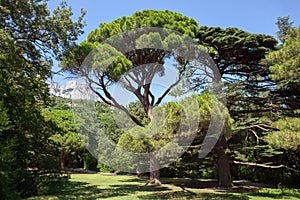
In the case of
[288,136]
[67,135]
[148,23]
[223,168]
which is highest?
[148,23]

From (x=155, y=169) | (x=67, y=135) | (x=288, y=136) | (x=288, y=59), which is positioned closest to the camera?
(x=288, y=136)

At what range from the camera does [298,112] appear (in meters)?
7.68

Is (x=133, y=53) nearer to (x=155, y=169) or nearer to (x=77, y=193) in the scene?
(x=155, y=169)

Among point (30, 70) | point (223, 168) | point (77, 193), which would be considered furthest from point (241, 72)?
point (30, 70)

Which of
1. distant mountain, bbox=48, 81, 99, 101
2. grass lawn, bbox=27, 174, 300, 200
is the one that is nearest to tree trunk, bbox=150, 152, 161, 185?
grass lawn, bbox=27, 174, 300, 200

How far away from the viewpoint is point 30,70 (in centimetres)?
627

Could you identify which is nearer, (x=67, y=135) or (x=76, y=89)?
(x=76, y=89)

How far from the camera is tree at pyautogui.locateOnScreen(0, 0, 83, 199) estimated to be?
17.7 feet

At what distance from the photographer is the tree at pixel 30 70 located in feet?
17.7

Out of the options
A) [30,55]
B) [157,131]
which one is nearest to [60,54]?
[30,55]

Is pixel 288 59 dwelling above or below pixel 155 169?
above

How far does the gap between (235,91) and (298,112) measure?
1.89m

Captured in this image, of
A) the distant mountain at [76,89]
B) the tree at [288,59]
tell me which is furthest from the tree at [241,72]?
the distant mountain at [76,89]

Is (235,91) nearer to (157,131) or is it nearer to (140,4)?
(157,131)
